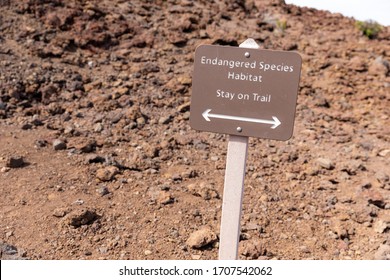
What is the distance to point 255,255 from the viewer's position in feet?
10.9

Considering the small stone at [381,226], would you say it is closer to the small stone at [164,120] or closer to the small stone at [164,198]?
the small stone at [164,198]

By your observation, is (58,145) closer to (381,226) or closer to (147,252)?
(147,252)

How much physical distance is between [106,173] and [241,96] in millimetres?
2095

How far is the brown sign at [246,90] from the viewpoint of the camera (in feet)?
7.40

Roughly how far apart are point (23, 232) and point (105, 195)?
29.7 inches

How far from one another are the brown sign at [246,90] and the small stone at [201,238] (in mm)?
1230

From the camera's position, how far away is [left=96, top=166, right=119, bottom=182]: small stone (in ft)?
13.2

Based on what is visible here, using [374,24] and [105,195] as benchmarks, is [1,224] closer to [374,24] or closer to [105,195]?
[105,195]

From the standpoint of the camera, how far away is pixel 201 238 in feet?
11.0

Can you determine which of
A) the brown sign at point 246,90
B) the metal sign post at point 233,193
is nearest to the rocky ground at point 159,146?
the metal sign post at point 233,193

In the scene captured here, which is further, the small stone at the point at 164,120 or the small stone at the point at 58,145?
the small stone at the point at 164,120

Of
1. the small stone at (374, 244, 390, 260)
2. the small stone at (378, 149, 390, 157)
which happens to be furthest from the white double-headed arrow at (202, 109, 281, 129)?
the small stone at (378, 149, 390, 157)

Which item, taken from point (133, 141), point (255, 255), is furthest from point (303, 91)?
point (255, 255)

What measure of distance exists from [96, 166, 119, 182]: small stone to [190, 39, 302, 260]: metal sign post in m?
1.84
